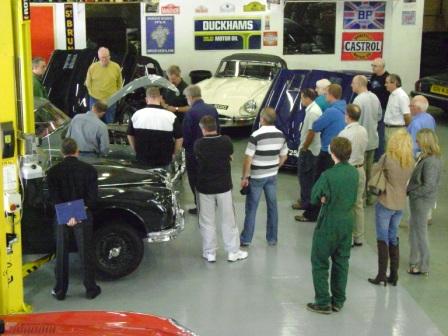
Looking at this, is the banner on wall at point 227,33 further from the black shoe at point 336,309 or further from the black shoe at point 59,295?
the black shoe at point 336,309

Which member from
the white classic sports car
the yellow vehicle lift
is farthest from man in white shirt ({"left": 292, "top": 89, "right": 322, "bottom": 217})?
the white classic sports car

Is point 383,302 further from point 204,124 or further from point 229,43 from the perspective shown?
point 229,43

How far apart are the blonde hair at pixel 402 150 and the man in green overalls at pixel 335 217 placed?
610 mm

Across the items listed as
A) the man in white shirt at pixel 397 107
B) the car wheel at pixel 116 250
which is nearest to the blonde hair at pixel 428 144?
the man in white shirt at pixel 397 107

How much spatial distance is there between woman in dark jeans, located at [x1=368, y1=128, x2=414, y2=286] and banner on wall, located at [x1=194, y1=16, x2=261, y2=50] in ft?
36.4

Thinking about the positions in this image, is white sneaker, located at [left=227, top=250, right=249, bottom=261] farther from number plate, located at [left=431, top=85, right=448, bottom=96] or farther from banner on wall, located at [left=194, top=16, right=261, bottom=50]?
banner on wall, located at [left=194, top=16, right=261, bottom=50]

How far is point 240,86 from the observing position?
14.7 m

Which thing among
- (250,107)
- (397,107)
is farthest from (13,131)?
(250,107)

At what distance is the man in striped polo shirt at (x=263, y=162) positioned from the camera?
7.93 m

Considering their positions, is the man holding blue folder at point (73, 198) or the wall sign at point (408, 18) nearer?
the man holding blue folder at point (73, 198)

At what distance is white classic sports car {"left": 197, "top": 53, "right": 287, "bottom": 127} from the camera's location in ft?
44.7

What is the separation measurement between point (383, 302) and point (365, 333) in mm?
714

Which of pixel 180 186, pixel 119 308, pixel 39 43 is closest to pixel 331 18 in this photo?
pixel 39 43

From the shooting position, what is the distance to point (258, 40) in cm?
1772
